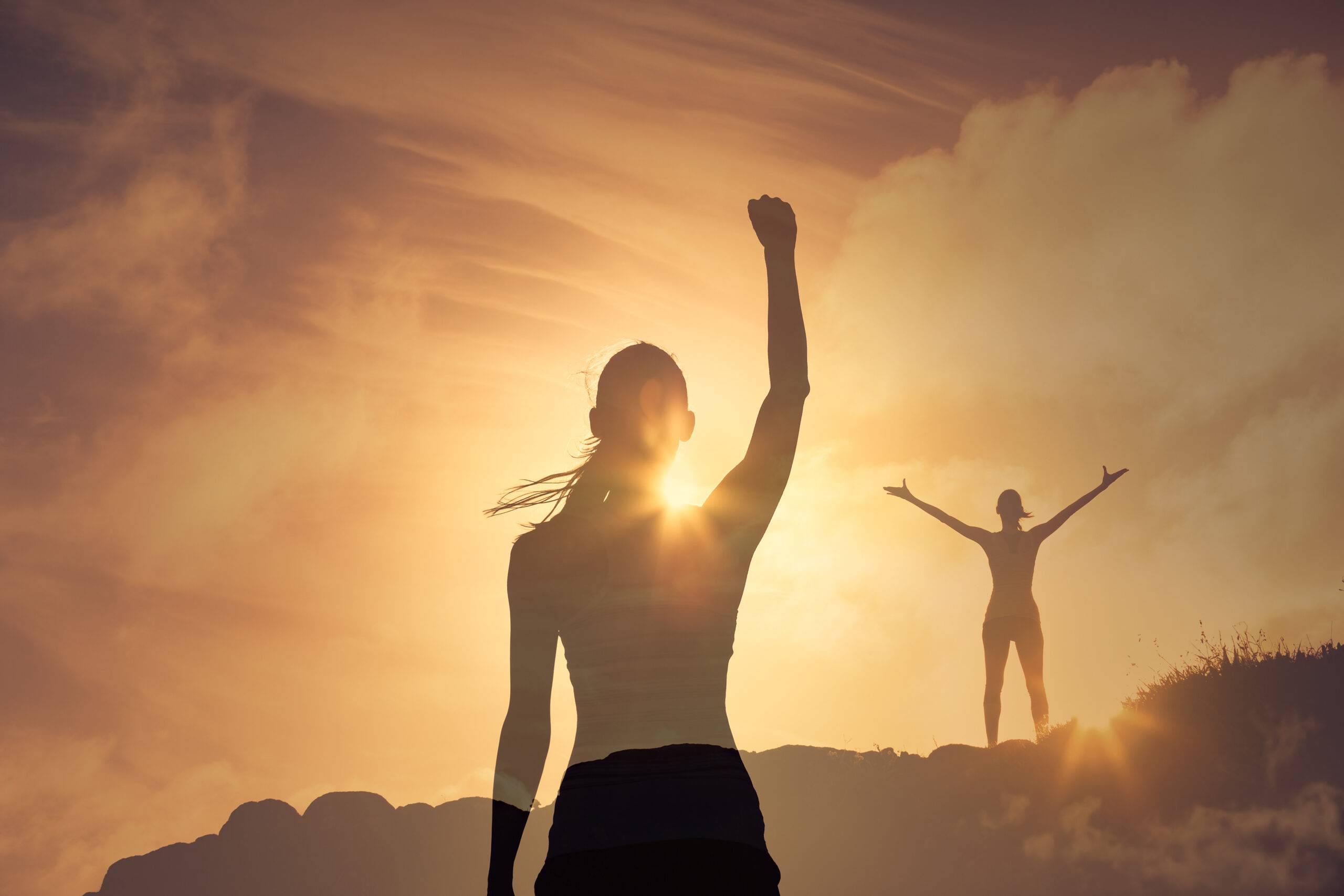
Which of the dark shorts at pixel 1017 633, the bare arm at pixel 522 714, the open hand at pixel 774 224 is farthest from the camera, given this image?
the dark shorts at pixel 1017 633

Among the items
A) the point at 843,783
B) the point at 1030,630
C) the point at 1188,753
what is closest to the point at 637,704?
the point at 1030,630

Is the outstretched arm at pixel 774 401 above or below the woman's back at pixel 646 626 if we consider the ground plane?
above

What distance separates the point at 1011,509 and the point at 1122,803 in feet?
11.5

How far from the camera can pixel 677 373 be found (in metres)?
2.41

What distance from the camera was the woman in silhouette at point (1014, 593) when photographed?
10742mm

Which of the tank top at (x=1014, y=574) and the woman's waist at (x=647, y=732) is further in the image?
the tank top at (x=1014, y=574)

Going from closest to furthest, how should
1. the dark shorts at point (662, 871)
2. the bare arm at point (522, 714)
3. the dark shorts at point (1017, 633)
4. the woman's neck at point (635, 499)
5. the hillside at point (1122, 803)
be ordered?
the dark shorts at point (662, 871)
the bare arm at point (522, 714)
the woman's neck at point (635, 499)
the hillside at point (1122, 803)
the dark shorts at point (1017, 633)

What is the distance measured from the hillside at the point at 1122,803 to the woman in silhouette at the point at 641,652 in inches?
403

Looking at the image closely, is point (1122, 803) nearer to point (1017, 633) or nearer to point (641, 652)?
point (1017, 633)

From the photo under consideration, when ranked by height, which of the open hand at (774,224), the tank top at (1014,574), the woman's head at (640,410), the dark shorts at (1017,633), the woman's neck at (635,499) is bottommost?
the woman's neck at (635,499)

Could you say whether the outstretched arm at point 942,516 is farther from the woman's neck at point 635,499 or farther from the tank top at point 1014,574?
the woman's neck at point 635,499

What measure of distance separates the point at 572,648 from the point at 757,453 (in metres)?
0.61

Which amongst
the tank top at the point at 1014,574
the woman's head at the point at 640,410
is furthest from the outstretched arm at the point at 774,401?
the tank top at the point at 1014,574

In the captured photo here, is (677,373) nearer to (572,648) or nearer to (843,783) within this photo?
(572,648)
